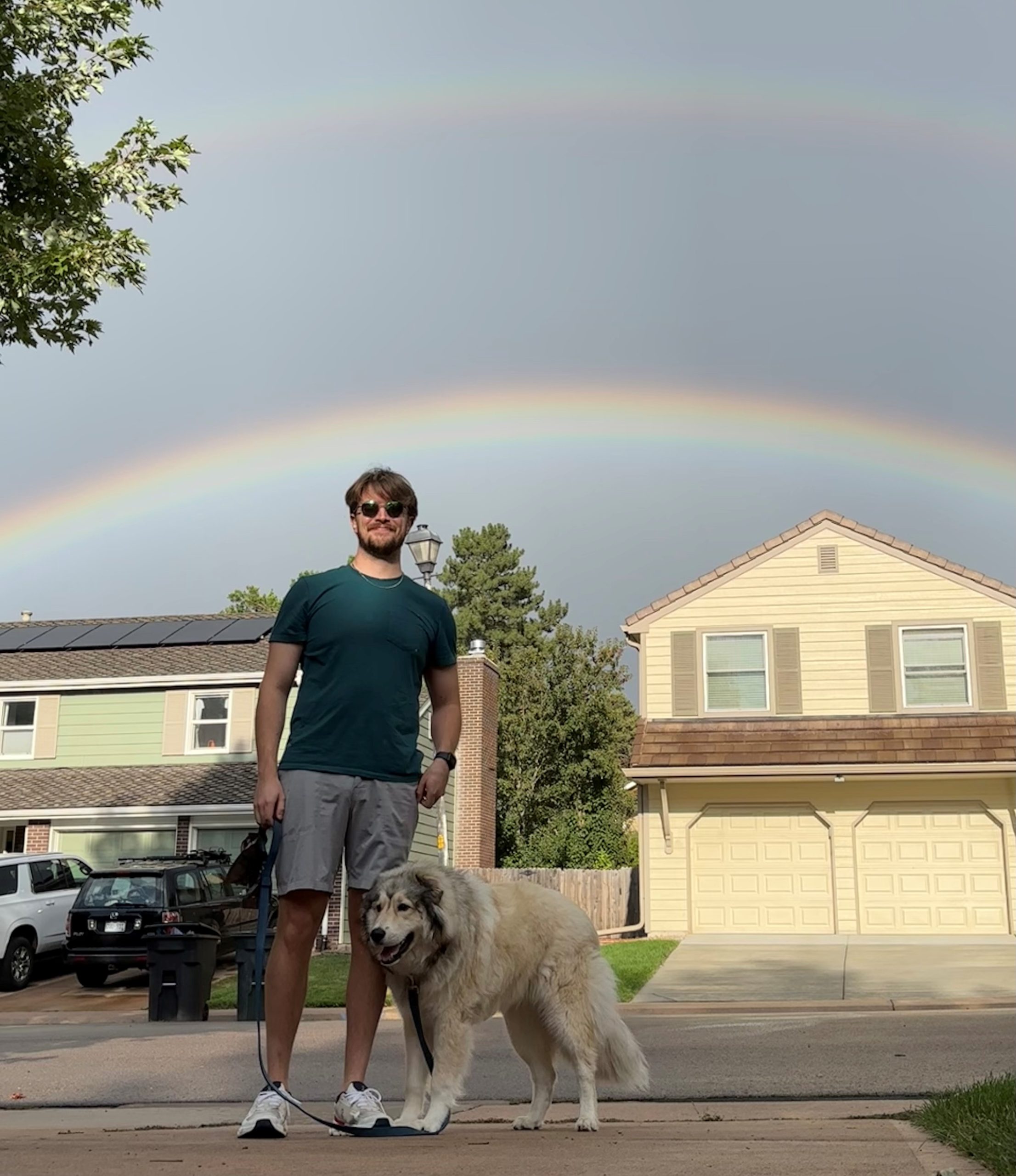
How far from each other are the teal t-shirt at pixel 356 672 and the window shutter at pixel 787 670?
2174cm

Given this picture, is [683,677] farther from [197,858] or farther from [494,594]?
[494,594]

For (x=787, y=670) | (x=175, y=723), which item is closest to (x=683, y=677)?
(x=787, y=670)

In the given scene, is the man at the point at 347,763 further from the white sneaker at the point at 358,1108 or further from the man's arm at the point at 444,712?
the man's arm at the point at 444,712

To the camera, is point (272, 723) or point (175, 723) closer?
point (272, 723)

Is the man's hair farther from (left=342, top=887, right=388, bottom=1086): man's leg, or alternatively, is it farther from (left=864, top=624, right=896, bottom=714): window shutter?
(left=864, top=624, right=896, bottom=714): window shutter

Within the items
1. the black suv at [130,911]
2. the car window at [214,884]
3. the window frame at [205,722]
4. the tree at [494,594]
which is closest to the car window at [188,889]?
the black suv at [130,911]

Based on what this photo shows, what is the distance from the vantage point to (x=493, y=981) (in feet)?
15.9

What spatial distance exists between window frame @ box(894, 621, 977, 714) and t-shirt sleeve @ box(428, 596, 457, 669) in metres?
22.0

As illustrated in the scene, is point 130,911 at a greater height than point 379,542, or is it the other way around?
point 379,542

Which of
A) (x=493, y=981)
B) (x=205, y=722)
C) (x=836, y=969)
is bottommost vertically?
(x=836, y=969)

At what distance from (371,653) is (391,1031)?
735cm

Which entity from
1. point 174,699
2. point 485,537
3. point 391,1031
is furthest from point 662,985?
point 485,537

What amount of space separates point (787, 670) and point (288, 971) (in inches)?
875

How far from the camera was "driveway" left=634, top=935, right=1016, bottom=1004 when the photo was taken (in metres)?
15.5
